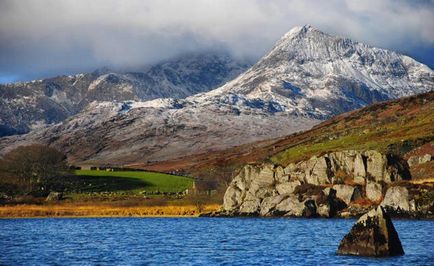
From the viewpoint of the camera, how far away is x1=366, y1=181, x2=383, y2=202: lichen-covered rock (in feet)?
402

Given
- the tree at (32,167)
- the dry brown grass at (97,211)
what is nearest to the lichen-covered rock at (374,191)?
the dry brown grass at (97,211)

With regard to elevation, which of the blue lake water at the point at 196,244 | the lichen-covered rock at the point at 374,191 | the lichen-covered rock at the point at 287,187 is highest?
the lichen-covered rock at the point at 287,187

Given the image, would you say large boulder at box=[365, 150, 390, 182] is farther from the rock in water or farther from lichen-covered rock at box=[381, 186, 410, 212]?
the rock in water

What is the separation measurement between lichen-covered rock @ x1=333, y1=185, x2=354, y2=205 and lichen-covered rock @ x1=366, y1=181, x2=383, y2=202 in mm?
3022

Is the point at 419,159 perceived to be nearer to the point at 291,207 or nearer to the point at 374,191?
the point at 374,191

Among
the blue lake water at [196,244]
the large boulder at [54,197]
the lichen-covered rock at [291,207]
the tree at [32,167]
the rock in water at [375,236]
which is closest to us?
the rock in water at [375,236]

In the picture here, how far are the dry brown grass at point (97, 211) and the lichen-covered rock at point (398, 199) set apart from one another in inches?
1663

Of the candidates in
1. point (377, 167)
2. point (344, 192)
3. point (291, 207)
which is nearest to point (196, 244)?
point (291, 207)

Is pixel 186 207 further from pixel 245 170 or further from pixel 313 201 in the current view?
pixel 313 201

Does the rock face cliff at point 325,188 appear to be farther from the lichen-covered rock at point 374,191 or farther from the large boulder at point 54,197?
the large boulder at point 54,197

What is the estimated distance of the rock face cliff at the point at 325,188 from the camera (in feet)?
400

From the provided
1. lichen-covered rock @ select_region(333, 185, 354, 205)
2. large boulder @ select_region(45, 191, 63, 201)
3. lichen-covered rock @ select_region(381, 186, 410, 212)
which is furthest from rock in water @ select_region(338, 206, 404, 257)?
large boulder @ select_region(45, 191, 63, 201)

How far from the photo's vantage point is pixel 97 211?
144250 millimetres

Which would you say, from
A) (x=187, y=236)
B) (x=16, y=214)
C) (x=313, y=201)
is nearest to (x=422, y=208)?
(x=313, y=201)
